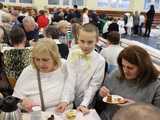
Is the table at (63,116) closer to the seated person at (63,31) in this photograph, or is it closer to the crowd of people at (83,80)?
the crowd of people at (83,80)

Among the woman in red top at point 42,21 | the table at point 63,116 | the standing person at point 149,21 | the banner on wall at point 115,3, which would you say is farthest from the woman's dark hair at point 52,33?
the banner on wall at point 115,3

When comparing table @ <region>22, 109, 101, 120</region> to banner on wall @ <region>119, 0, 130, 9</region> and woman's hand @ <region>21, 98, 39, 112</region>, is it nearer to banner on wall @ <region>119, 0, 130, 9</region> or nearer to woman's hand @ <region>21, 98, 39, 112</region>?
woman's hand @ <region>21, 98, 39, 112</region>

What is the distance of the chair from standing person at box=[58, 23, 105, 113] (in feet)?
2.85

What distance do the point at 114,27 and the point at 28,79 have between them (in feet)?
27.5

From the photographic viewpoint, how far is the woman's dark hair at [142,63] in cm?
242

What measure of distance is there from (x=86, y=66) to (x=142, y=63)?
2.12ft

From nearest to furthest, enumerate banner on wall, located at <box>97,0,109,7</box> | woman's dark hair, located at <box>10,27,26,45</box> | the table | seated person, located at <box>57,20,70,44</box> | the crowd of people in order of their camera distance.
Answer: the table, the crowd of people, woman's dark hair, located at <box>10,27,26,45</box>, seated person, located at <box>57,20,70,44</box>, banner on wall, located at <box>97,0,109,7</box>

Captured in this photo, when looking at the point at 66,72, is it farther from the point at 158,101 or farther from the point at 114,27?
the point at 114,27

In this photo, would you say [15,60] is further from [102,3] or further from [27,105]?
[102,3]

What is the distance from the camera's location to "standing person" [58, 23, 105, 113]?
2.84 metres

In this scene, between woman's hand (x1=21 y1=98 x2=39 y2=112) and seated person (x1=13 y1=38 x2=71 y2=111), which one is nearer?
woman's hand (x1=21 y1=98 x2=39 y2=112)

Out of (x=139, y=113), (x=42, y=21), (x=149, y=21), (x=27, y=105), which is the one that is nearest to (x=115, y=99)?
(x=27, y=105)

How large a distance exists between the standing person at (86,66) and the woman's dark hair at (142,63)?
0.46 meters

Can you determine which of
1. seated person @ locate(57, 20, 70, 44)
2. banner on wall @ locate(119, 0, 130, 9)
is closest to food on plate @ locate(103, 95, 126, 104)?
seated person @ locate(57, 20, 70, 44)
